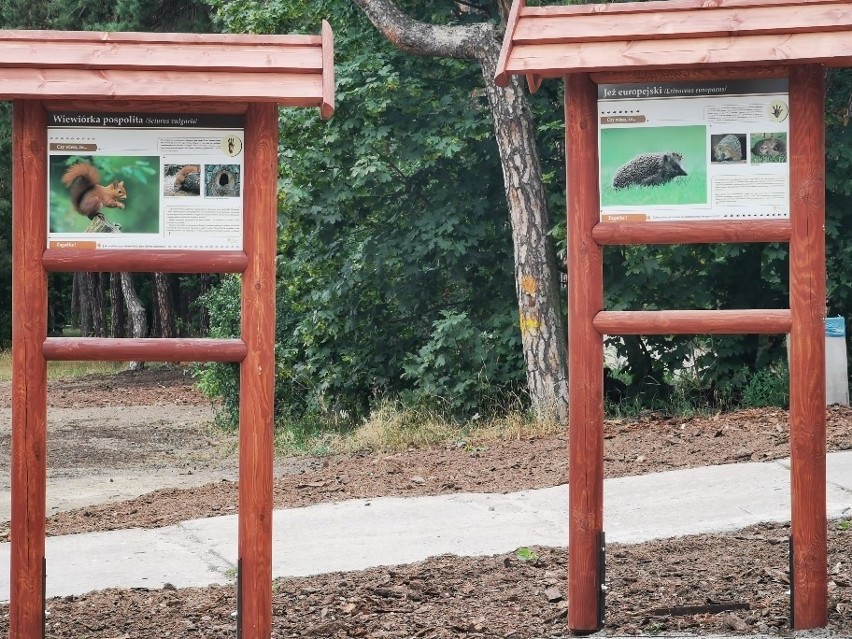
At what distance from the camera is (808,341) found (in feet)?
16.3

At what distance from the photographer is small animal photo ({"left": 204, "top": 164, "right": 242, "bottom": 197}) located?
4.91 meters

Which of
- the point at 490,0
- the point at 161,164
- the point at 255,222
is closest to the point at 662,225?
the point at 255,222

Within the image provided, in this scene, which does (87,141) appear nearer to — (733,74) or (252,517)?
(252,517)

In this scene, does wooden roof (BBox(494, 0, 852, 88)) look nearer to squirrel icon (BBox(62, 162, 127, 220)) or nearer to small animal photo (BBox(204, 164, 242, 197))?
small animal photo (BBox(204, 164, 242, 197))

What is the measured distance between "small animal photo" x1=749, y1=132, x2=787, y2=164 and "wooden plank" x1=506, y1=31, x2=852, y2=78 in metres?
0.32

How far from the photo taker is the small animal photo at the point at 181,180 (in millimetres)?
4895

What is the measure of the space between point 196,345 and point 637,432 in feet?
21.8

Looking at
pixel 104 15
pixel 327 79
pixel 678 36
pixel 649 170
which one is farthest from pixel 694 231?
pixel 104 15

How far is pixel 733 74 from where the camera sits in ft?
16.3

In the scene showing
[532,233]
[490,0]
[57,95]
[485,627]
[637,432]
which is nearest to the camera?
[57,95]

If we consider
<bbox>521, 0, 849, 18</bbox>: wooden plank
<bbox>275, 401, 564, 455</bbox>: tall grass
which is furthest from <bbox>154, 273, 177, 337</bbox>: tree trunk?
<bbox>521, 0, 849, 18</bbox>: wooden plank

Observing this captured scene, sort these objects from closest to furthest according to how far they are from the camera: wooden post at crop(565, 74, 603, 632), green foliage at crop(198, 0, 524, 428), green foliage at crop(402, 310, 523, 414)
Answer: wooden post at crop(565, 74, 603, 632) < green foliage at crop(402, 310, 523, 414) < green foliage at crop(198, 0, 524, 428)

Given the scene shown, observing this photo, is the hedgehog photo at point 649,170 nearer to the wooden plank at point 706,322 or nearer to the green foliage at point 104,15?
the wooden plank at point 706,322

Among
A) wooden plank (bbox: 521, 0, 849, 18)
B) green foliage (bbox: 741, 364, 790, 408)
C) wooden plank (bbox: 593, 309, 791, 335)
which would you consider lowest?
green foliage (bbox: 741, 364, 790, 408)
